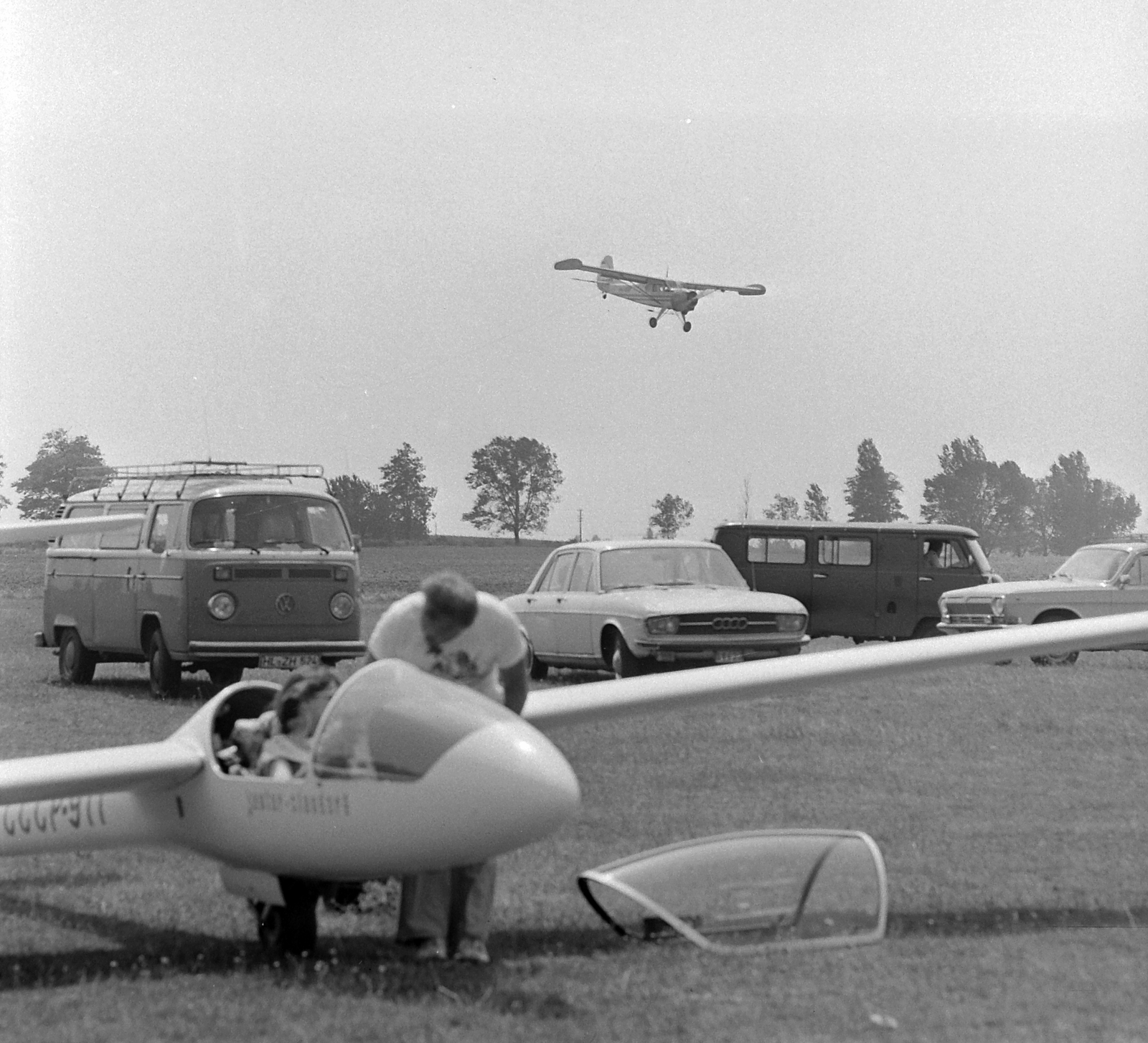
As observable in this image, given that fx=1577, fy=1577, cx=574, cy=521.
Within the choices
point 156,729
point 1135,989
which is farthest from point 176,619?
point 1135,989

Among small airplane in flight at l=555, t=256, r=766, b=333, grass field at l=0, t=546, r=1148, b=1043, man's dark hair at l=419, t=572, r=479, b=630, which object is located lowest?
grass field at l=0, t=546, r=1148, b=1043

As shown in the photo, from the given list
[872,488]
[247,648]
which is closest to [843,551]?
[247,648]

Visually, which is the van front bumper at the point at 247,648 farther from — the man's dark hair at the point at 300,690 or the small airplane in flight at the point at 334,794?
the man's dark hair at the point at 300,690

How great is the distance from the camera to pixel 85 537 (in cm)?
1914

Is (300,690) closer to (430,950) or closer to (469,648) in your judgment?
(469,648)

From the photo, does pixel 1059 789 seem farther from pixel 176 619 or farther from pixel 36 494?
pixel 36 494

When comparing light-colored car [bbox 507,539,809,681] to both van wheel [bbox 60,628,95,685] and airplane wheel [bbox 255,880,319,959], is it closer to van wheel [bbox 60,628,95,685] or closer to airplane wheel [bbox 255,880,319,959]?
van wheel [bbox 60,628,95,685]

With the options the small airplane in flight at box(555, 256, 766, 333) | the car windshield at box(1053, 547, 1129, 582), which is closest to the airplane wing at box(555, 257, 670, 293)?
the small airplane in flight at box(555, 256, 766, 333)

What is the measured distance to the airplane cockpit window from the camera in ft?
18.4

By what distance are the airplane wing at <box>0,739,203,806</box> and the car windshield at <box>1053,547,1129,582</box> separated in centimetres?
1766

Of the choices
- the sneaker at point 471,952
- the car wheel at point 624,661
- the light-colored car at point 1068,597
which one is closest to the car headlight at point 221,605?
the car wheel at point 624,661

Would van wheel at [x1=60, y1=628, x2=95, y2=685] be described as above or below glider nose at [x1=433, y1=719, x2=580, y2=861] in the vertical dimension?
below

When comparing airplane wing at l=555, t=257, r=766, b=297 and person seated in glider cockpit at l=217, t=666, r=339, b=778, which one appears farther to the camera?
airplane wing at l=555, t=257, r=766, b=297

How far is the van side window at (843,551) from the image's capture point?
955 inches
